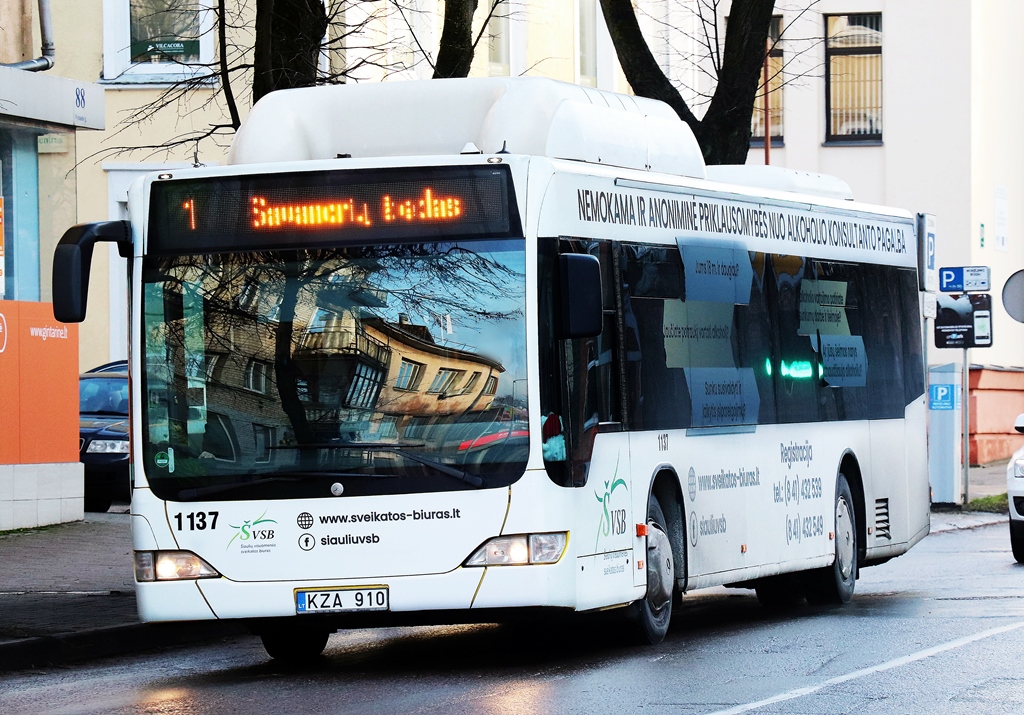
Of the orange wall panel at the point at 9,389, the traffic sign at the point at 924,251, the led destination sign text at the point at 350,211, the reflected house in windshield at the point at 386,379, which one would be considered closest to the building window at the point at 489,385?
the reflected house in windshield at the point at 386,379

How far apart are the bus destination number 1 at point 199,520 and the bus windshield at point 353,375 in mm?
112

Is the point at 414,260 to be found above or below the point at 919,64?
below

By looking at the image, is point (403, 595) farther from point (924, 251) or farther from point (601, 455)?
point (924, 251)

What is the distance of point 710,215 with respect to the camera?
511 inches

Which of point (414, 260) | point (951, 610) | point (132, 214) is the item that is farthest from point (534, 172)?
point (951, 610)

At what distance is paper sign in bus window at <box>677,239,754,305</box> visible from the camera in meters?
12.6

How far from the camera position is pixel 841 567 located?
15.0m

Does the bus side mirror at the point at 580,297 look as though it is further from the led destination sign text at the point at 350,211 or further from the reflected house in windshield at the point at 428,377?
the led destination sign text at the point at 350,211

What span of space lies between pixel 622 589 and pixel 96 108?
422 inches

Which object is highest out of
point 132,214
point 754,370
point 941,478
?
point 132,214

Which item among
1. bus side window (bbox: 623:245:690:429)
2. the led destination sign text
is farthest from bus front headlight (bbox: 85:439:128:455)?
the led destination sign text

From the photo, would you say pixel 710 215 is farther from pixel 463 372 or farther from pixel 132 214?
pixel 132 214

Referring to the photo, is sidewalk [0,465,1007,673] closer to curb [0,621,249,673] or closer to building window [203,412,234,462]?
curb [0,621,249,673]

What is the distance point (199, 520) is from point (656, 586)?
9.17 feet
